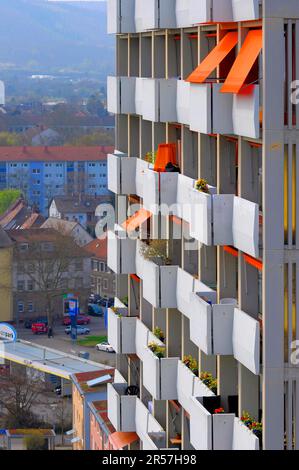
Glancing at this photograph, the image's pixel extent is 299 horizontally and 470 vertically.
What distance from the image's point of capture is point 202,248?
11.9 m

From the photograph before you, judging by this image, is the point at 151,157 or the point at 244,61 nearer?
the point at 244,61

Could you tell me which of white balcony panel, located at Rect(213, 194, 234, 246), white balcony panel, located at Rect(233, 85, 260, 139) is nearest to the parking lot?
white balcony panel, located at Rect(213, 194, 234, 246)

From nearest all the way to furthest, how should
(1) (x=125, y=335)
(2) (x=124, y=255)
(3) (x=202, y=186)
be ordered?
(3) (x=202, y=186)
(2) (x=124, y=255)
(1) (x=125, y=335)

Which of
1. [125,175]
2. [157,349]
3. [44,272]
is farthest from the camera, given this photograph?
[44,272]

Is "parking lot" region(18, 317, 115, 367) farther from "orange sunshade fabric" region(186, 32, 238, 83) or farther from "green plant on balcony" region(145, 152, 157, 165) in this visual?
"orange sunshade fabric" region(186, 32, 238, 83)

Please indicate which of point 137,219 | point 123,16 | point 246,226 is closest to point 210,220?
point 246,226

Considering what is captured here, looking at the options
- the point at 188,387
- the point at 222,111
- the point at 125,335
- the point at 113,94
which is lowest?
the point at 125,335

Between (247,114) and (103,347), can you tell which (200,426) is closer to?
(247,114)

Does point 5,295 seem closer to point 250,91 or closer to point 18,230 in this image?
point 18,230

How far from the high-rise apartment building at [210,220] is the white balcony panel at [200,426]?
2cm

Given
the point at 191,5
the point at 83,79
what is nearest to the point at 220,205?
the point at 191,5

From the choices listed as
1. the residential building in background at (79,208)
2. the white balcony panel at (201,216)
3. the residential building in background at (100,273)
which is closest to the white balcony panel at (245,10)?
the white balcony panel at (201,216)

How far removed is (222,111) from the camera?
33.3ft

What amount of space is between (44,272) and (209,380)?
75521mm
